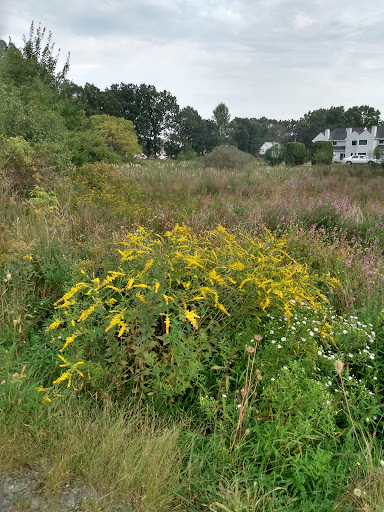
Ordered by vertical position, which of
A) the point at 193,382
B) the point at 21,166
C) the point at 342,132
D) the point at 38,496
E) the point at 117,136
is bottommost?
the point at 38,496

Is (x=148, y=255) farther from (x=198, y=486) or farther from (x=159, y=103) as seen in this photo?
(x=159, y=103)

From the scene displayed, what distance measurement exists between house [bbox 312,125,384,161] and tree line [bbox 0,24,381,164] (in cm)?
1079

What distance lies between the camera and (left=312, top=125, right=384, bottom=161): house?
67.5 meters

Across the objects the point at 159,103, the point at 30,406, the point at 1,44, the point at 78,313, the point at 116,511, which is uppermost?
the point at 159,103

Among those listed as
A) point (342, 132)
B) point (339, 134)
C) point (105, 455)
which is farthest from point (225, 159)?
point (339, 134)

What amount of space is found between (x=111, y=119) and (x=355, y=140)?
53.8 m

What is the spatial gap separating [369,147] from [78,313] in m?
77.4

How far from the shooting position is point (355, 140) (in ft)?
232

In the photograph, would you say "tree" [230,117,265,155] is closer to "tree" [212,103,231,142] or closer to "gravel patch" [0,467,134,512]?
"tree" [212,103,231,142]

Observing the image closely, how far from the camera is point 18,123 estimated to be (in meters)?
8.05

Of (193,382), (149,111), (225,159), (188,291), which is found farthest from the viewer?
(149,111)

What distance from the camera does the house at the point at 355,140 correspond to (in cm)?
6750

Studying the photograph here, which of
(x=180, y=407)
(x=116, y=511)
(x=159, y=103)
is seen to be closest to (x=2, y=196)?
(x=180, y=407)

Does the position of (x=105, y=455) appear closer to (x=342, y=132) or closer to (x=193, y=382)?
(x=193, y=382)
